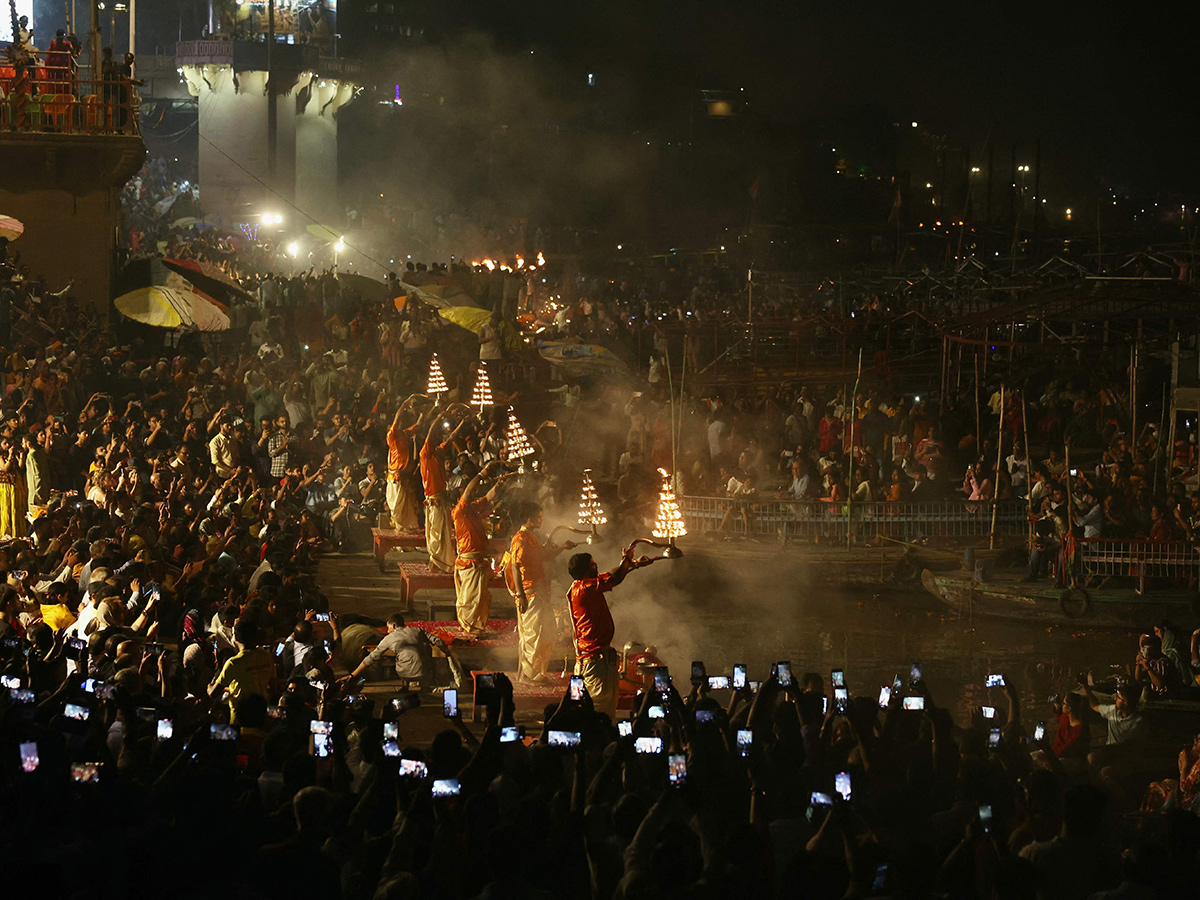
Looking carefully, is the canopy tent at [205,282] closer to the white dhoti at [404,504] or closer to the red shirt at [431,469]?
the white dhoti at [404,504]

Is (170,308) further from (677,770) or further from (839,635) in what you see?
(677,770)

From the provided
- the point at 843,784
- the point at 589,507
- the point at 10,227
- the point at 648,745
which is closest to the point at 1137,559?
the point at 589,507

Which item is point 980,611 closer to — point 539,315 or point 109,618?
point 109,618

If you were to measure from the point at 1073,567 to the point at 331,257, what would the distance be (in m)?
33.5

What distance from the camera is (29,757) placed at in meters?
5.36

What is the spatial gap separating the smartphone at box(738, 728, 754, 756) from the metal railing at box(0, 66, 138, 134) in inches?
682

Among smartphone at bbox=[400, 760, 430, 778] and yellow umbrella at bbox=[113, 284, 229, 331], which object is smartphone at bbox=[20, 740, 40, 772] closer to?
smartphone at bbox=[400, 760, 430, 778]

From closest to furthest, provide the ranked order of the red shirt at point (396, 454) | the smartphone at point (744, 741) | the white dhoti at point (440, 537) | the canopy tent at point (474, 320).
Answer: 1. the smartphone at point (744, 741)
2. the white dhoti at point (440, 537)
3. the red shirt at point (396, 454)
4. the canopy tent at point (474, 320)

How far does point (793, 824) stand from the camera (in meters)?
5.66

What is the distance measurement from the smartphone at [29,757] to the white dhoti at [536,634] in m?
6.01

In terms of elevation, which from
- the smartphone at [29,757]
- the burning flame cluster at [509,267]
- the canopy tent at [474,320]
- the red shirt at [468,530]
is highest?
the burning flame cluster at [509,267]

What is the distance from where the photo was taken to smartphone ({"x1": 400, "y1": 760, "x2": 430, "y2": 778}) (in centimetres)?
570

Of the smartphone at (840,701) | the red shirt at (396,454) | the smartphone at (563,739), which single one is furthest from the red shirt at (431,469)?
the smartphone at (563,739)

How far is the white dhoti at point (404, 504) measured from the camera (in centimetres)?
1605
